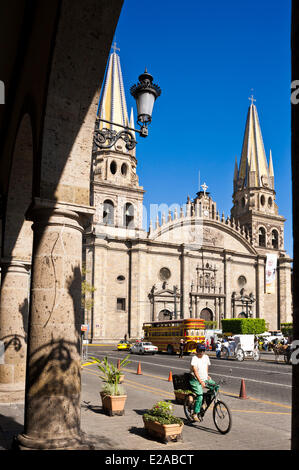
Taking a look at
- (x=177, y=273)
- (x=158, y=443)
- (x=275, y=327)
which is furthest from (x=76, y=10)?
(x=275, y=327)

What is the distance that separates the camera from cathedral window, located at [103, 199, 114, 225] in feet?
161

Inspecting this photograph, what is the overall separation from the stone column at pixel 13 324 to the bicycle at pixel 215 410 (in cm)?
385

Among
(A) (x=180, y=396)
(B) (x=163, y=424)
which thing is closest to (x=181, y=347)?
(A) (x=180, y=396)

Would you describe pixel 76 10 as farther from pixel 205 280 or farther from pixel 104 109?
pixel 205 280

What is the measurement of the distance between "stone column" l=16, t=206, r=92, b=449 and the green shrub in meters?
44.3

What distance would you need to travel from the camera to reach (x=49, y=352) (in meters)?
5.31

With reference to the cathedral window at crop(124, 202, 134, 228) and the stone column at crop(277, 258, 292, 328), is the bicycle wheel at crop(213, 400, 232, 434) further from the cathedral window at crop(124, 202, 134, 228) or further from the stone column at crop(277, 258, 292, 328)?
the stone column at crop(277, 258, 292, 328)

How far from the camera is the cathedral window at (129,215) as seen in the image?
50.3 metres

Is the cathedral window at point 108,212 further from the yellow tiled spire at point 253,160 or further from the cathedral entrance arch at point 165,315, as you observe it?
the yellow tiled spire at point 253,160

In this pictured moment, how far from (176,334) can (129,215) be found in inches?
733

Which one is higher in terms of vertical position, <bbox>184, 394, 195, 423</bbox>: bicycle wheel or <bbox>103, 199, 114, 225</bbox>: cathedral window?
<bbox>103, 199, 114, 225</bbox>: cathedral window

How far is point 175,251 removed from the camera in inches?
2066

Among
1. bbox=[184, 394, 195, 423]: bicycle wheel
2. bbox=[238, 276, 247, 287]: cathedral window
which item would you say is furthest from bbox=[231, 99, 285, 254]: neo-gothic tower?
bbox=[184, 394, 195, 423]: bicycle wheel
